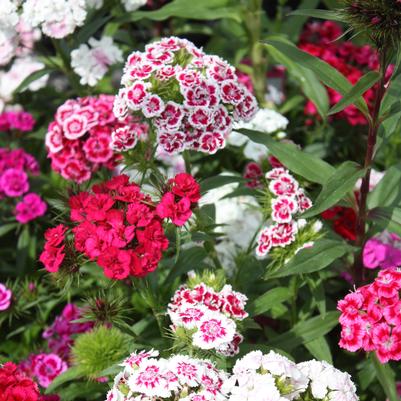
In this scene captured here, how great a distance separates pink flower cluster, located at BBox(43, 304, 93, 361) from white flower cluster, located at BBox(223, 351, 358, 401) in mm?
1181

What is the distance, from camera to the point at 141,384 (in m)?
2.05

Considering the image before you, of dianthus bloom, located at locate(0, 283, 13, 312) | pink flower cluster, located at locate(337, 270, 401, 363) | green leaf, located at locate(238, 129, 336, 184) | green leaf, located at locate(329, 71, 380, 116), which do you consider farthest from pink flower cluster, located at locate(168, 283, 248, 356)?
dianthus bloom, located at locate(0, 283, 13, 312)

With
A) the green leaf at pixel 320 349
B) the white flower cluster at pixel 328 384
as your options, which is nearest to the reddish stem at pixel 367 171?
the green leaf at pixel 320 349

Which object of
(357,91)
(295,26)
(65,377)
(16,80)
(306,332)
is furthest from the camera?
(295,26)

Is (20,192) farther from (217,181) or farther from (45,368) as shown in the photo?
(217,181)

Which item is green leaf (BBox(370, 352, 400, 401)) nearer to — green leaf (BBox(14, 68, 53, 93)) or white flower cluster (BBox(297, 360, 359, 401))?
white flower cluster (BBox(297, 360, 359, 401))

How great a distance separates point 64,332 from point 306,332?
103 cm

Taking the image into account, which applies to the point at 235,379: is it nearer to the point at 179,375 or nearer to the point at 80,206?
the point at 179,375

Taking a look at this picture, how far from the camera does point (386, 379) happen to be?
2.67 m

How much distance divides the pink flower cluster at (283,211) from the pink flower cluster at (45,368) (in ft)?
3.03

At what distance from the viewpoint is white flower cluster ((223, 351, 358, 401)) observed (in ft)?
6.49

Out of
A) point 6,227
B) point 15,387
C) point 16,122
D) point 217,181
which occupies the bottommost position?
point 6,227

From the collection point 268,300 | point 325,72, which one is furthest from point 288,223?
point 325,72

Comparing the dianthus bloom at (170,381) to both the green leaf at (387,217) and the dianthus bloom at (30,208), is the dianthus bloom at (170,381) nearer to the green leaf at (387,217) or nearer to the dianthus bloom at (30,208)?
the green leaf at (387,217)
